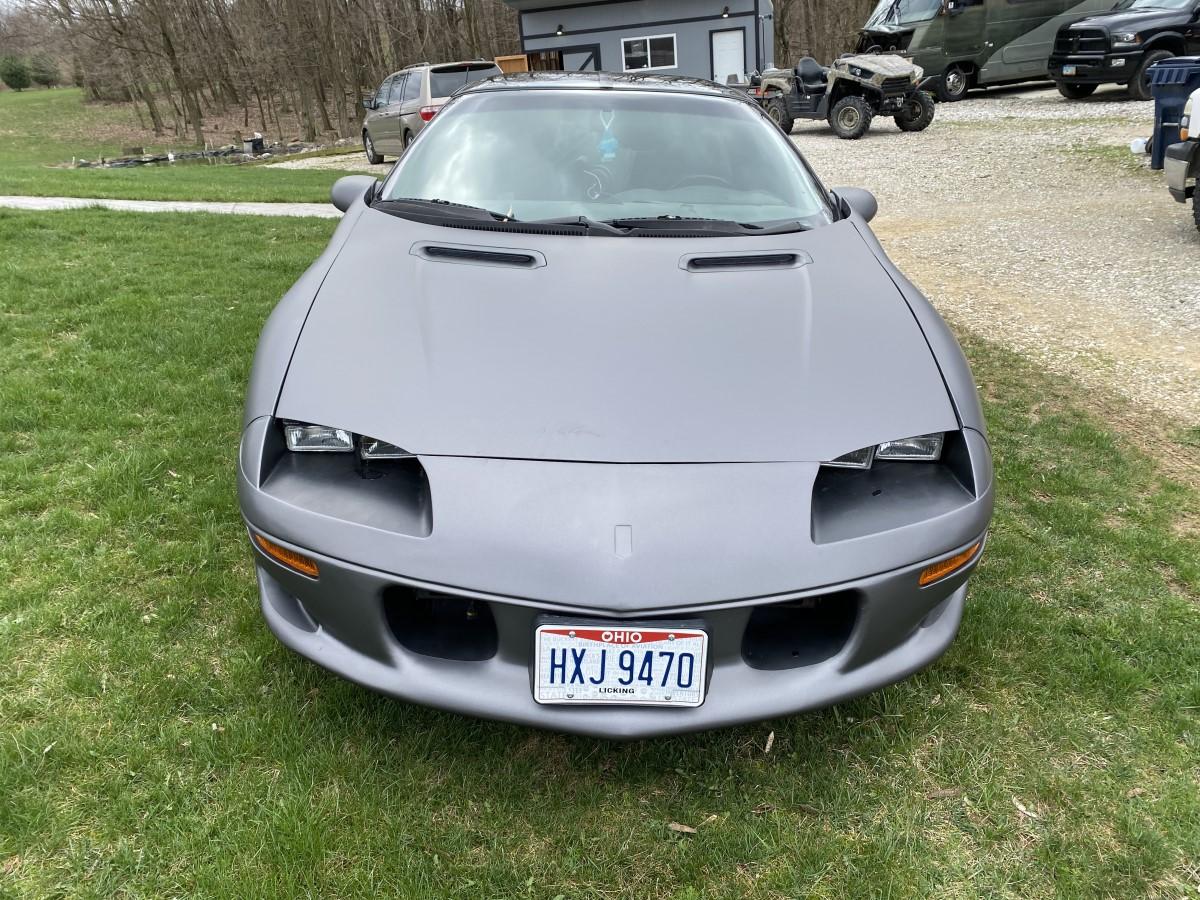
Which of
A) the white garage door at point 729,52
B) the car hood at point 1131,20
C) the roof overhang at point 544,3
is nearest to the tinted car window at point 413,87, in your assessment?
the roof overhang at point 544,3

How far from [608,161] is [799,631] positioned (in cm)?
187

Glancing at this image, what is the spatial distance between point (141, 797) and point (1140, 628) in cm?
265

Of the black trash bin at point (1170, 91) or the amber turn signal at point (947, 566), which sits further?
the black trash bin at point (1170, 91)

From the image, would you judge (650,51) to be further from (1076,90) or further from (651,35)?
(1076,90)

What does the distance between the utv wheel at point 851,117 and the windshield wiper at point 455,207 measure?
13.0 m

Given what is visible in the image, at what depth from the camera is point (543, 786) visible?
1885 mm

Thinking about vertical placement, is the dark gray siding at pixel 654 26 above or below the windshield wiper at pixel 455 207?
above

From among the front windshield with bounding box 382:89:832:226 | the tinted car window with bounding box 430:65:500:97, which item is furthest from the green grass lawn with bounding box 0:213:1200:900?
the tinted car window with bounding box 430:65:500:97

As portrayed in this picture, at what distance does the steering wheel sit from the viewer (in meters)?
2.89

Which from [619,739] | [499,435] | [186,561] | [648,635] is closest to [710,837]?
[619,739]

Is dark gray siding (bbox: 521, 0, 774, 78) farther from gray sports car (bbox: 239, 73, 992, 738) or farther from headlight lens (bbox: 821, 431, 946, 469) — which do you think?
headlight lens (bbox: 821, 431, 946, 469)

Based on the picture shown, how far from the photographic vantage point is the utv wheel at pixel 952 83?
1673 cm

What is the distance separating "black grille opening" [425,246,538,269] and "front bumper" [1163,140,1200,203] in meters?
6.32

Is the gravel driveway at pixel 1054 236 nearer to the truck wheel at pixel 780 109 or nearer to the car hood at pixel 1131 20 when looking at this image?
the truck wheel at pixel 780 109
